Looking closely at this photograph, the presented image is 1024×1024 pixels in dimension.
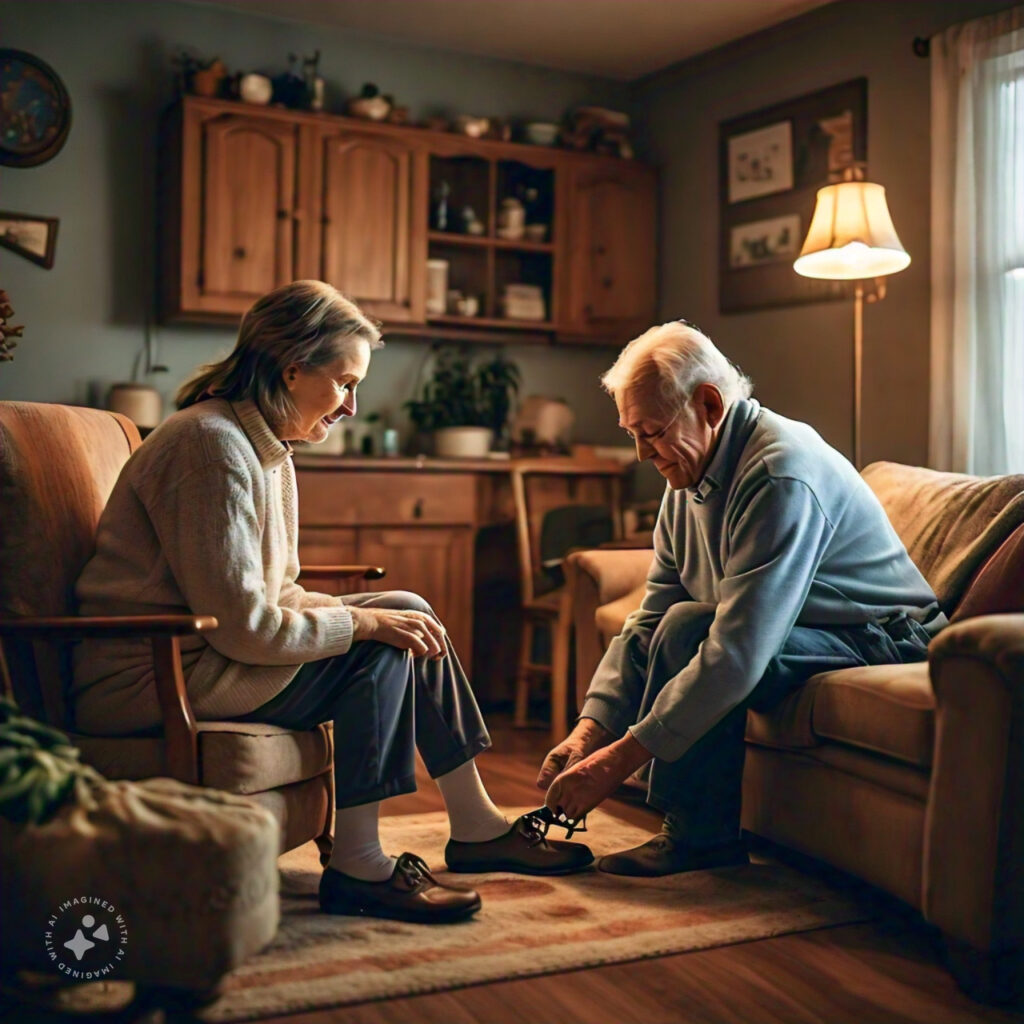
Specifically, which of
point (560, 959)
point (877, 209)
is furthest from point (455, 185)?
point (560, 959)

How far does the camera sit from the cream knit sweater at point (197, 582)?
6.97ft

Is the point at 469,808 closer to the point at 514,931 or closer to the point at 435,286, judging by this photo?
the point at 514,931

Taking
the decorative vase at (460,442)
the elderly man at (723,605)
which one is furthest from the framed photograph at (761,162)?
the elderly man at (723,605)

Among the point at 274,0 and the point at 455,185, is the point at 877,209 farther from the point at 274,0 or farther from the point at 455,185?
the point at 274,0

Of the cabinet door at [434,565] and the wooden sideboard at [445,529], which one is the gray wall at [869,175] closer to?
the wooden sideboard at [445,529]

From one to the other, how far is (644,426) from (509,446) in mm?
2660

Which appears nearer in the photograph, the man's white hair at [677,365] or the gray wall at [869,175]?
the man's white hair at [677,365]

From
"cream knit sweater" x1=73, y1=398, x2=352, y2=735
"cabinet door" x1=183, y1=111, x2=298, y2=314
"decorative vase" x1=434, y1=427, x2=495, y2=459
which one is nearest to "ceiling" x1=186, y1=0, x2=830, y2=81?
"cabinet door" x1=183, y1=111, x2=298, y2=314

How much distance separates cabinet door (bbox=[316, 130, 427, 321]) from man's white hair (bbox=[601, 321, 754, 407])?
2.19 metres

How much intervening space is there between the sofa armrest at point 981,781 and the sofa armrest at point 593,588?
4.89ft

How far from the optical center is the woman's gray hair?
2.31m

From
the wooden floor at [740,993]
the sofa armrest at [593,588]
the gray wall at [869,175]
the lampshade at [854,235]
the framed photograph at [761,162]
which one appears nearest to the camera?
the wooden floor at [740,993]

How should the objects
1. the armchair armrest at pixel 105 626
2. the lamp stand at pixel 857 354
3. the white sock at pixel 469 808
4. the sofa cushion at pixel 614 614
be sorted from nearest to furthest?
the armchair armrest at pixel 105 626
the white sock at pixel 469 808
the sofa cushion at pixel 614 614
the lamp stand at pixel 857 354

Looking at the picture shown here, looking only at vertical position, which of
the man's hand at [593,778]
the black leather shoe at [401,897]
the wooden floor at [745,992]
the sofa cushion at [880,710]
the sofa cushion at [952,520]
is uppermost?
the sofa cushion at [952,520]
